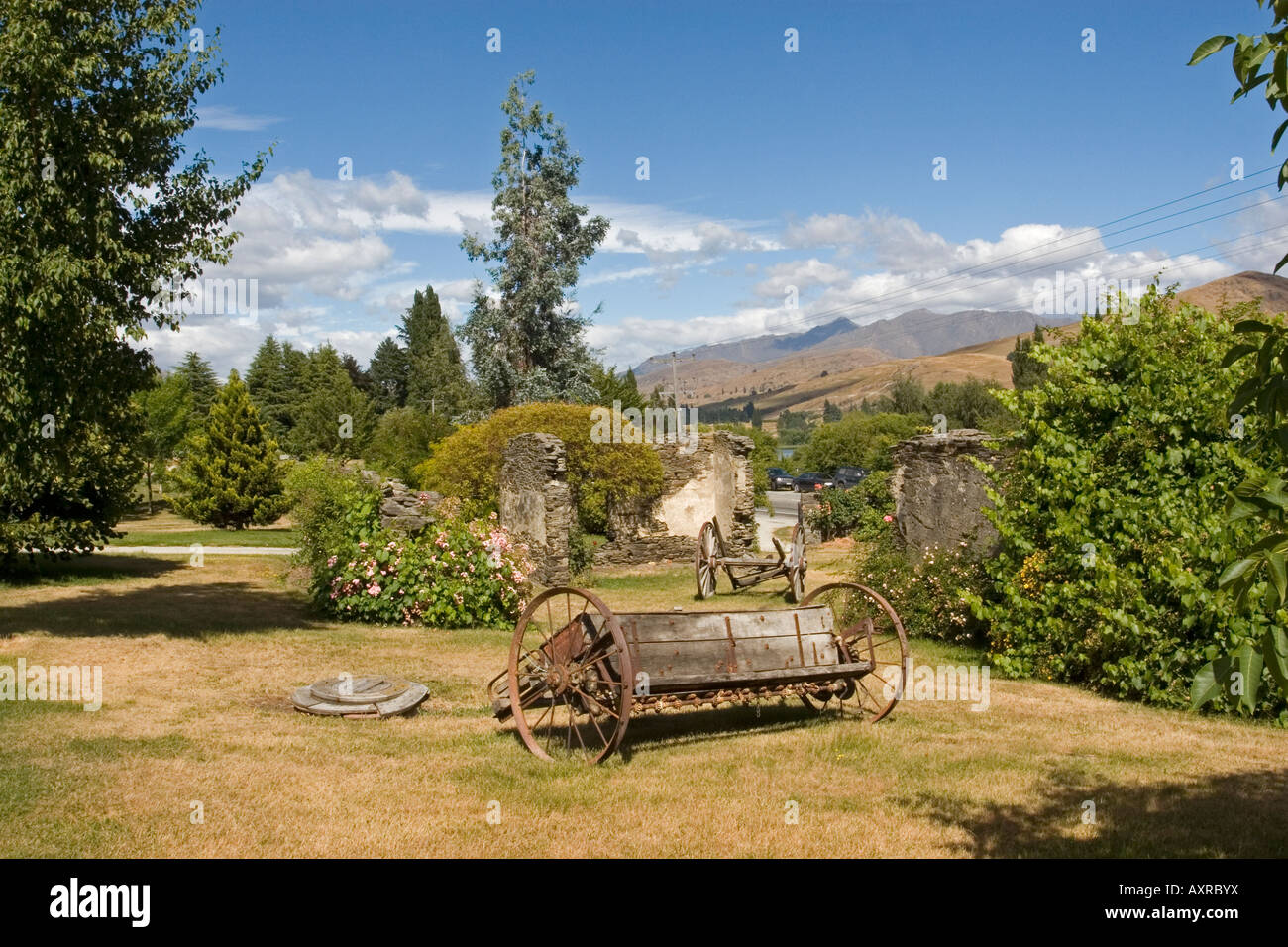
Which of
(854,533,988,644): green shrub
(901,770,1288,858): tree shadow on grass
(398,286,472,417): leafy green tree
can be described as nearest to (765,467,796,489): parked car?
(398,286,472,417): leafy green tree

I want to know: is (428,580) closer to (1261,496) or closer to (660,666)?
(660,666)

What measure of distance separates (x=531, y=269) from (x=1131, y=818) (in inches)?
1234

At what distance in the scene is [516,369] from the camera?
35.5 m

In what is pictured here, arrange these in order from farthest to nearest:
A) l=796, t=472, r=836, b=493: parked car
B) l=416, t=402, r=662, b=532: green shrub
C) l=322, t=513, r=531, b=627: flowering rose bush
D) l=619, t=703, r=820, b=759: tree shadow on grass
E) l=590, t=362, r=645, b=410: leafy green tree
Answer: l=796, t=472, r=836, b=493: parked car < l=590, t=362, r=645, b=410: leafy green tree < l=416, t=402, r=662, b=532: green shrub < l=322, t=513, r=531, b=627: flowering rose bush < l=619, t=703, r=820, b=759: tree shadow on grass

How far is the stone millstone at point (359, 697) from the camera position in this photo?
7.71m

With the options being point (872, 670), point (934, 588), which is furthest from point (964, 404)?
point (872, 670)

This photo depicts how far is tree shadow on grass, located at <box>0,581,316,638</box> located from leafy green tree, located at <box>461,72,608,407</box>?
2142 centimetres

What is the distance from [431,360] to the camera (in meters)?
64.1

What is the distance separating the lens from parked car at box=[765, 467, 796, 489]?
54.2 metres

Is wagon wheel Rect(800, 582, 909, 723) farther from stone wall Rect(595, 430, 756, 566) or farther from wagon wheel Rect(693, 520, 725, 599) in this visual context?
stone wall Rect(595, 430, 756, 566)

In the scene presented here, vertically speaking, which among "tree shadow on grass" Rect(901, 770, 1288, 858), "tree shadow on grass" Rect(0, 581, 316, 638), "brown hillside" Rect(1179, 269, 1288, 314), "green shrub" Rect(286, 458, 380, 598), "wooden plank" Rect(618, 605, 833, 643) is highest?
"brown hillside" Rect(1179, 269, 1288, 314)

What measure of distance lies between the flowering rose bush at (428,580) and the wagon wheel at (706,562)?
407cm
